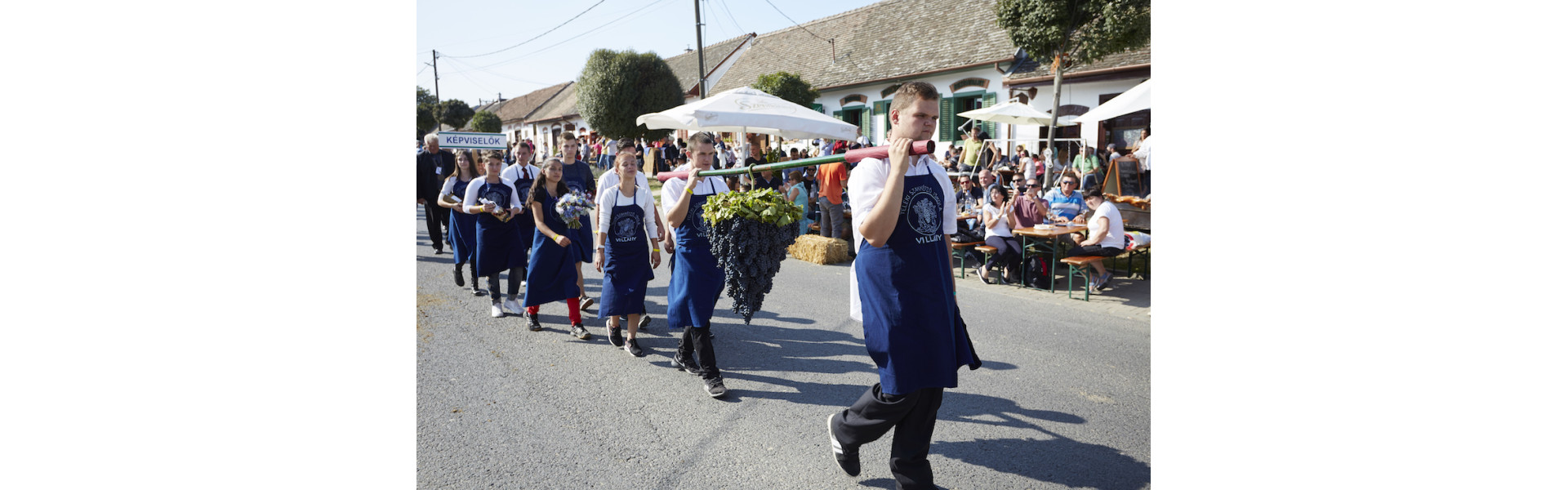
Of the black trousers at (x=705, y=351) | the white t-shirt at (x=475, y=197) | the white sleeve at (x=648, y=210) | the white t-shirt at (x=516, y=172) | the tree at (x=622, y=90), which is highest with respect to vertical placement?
the tree at (x=622, y=90)

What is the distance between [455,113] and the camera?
2146 inches

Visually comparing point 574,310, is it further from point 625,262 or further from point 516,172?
point 516,172

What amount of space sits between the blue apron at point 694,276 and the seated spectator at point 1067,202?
6.12 meters

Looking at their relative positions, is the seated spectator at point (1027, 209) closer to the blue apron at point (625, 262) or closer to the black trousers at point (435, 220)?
the blue apron at point (625, 262)

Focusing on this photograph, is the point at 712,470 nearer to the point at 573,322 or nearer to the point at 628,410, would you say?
the point at 628,410

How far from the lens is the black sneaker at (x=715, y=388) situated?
493 cm

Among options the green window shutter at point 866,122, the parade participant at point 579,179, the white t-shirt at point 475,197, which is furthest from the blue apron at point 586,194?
the green window shutter at point 866,122

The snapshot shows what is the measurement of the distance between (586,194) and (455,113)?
5238cm

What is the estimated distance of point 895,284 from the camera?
3262 millimetres

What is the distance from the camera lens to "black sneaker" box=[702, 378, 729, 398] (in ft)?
16.2

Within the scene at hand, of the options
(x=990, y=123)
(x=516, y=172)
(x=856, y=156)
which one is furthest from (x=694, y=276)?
(x=990, y=123)

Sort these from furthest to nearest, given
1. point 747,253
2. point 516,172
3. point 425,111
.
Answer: point 425,111, point 516,172, point 747,253

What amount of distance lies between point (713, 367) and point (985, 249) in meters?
5.04

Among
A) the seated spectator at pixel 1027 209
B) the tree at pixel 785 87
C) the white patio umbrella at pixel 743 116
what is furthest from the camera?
the tree at pixel 785 87
